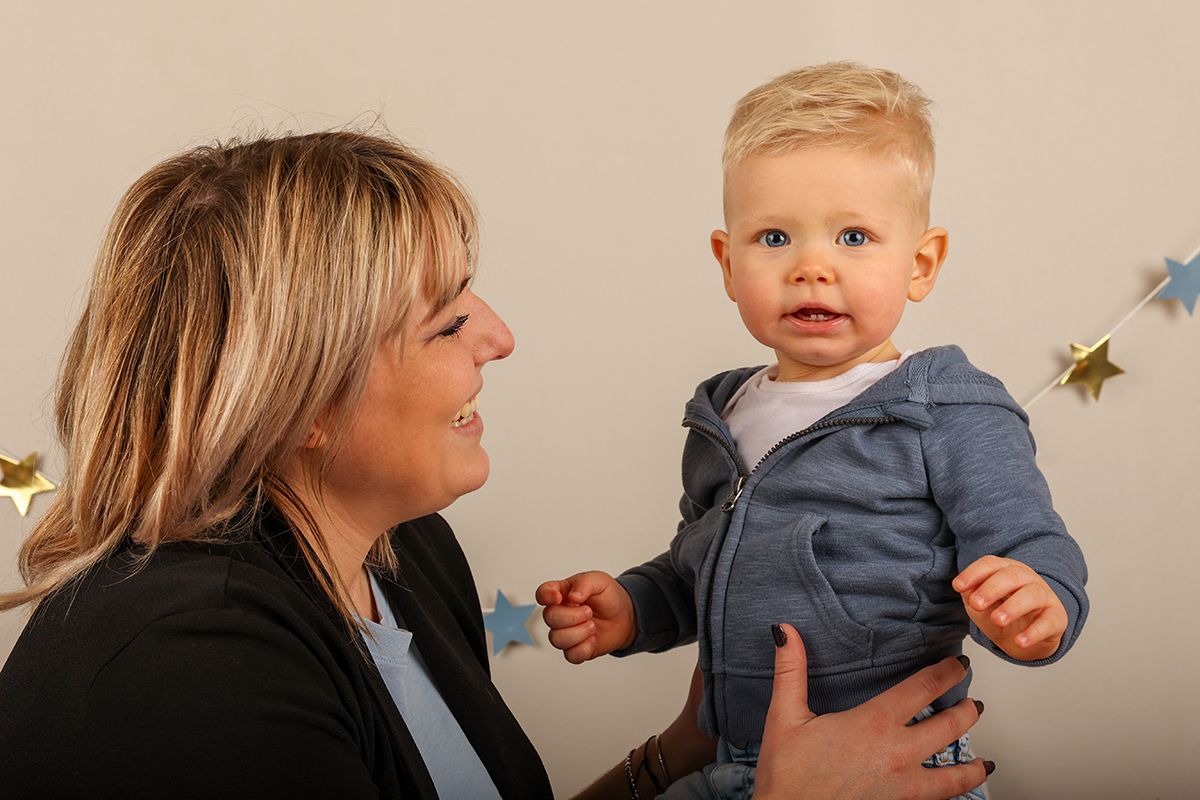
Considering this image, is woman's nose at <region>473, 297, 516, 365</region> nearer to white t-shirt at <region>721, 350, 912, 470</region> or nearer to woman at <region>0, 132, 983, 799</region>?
woman at <region>0, 132, 983, 799</region>

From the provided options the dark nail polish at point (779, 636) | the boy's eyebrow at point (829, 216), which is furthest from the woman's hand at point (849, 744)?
the boy's eyebrow at point (829, 216)

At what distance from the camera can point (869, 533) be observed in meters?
1.34

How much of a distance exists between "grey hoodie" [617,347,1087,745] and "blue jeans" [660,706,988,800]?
0.03 m

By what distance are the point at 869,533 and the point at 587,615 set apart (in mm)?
407

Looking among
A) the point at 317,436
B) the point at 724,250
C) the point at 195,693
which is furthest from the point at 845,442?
the point at 195,693

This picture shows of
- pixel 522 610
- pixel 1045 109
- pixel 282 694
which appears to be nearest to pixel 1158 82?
pixel 1045 109

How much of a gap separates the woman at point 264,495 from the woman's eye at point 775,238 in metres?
0.33

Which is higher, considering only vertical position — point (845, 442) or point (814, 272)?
point (814, 272)

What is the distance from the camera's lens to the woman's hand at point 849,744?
129 cm

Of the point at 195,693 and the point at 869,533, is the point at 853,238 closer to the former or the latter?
the point at 869,533

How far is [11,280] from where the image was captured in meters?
2.18

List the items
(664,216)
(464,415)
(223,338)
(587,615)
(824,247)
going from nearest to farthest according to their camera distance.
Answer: (223,338) → (824,247) → (464,415) → (587,615) → (664,216)

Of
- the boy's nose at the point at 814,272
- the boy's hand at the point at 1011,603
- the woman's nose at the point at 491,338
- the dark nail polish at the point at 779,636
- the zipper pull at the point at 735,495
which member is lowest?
the dark nail polish at the point at 779,636

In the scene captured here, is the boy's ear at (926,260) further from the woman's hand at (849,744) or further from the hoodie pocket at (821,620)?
the woman's hand at (849,744)
